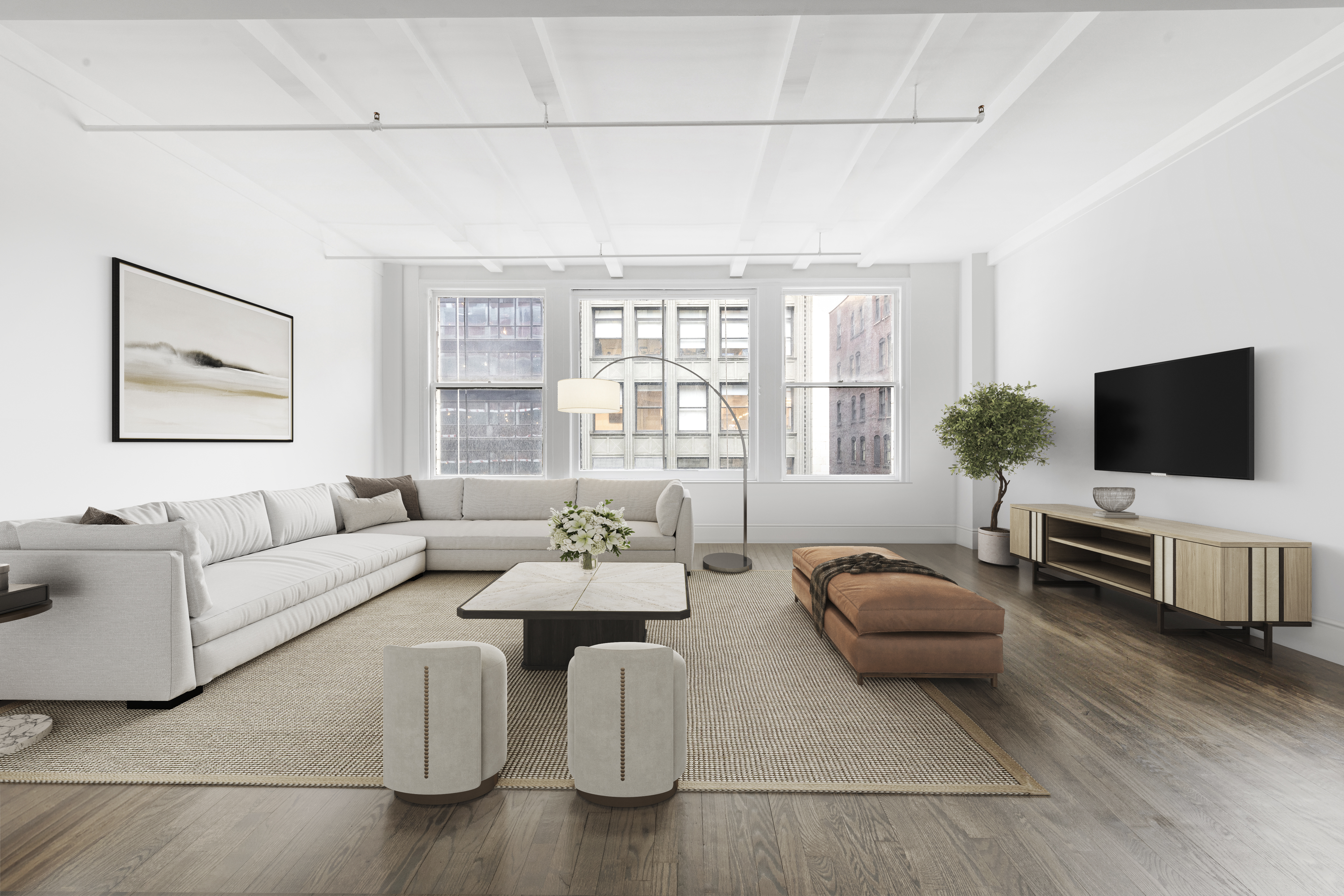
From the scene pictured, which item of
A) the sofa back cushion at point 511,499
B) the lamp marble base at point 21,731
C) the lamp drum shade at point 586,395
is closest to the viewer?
the lamp marble base at point 21,731

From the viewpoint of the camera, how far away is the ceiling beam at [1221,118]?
3.07 m

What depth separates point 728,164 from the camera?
4477 millimetres

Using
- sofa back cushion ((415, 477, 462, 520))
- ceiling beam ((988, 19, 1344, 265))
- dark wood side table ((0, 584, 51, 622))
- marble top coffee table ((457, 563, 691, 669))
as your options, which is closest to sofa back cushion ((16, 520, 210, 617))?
dark wood side table ((0, 584, 51, 622))

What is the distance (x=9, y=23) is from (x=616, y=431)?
17.4ft

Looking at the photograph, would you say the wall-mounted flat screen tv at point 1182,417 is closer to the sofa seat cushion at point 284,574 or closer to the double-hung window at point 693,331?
the double-hung window at point 693,331

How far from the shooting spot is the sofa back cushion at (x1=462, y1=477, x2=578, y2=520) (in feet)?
19.0

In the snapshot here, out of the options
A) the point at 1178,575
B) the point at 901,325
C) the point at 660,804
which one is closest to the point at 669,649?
the point at 660,804

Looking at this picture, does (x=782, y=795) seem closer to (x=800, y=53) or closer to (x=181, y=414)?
(x=800, y=53)

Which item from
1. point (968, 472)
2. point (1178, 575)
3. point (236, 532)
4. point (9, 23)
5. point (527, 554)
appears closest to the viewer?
point (9, 23)

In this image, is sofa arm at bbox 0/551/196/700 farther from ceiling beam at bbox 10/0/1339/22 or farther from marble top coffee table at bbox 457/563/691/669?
ceiling beam at bbox 10/0/1339/22

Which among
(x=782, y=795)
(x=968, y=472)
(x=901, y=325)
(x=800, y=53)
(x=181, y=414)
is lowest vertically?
(x=782, y=795)

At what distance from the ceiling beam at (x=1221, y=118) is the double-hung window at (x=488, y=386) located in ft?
17.7

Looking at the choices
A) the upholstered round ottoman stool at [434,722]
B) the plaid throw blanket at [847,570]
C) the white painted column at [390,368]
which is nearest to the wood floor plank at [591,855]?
the upholstered round ottoman stool at [434,722]

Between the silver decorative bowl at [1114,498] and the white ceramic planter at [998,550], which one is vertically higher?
the silver decorative bowl at [1114,498]
